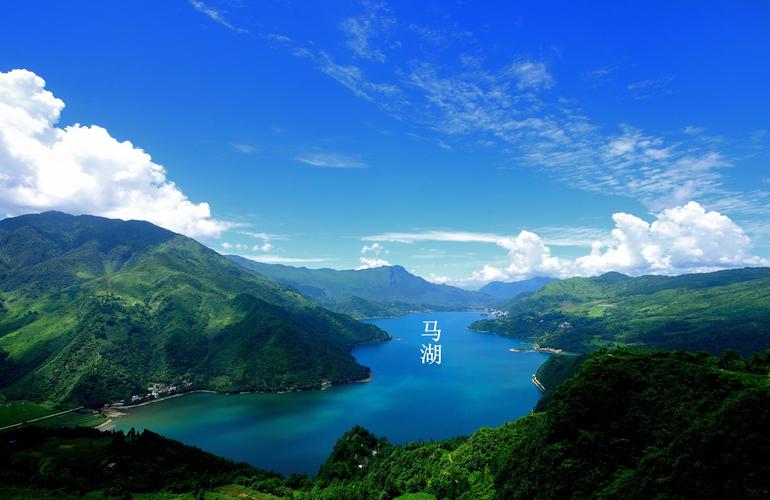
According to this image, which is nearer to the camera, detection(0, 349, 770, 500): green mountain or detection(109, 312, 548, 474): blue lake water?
detection(0, 349, 770, 500): green mountain

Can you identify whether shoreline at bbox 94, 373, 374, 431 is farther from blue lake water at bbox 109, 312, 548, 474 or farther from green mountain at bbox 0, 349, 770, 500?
green mountain at bbox 0, 349, 770, 500

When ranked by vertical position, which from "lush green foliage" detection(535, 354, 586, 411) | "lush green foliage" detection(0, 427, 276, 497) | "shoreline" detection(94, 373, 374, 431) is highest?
"lush green foliage" detection(0, 427, 276, 497)

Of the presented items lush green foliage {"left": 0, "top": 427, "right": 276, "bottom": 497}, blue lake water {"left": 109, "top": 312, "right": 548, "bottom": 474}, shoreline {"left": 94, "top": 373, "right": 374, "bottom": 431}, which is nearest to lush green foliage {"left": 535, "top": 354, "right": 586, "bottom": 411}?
blue lake water {"left": 109, "top": 312, "right": 548, "bottom": 474}

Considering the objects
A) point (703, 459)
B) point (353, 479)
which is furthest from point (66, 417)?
point (703, 459)

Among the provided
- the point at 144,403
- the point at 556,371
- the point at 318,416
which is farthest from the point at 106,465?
the point at 556,371

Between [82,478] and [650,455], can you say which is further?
[82,478]

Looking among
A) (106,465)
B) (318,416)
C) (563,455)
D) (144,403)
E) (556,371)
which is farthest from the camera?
(556,371)

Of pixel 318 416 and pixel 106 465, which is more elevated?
pixel 106 465

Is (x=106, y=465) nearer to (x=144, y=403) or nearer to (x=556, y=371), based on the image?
(x=144, y=403)

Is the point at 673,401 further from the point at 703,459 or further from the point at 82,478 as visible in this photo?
the point at 82,478
